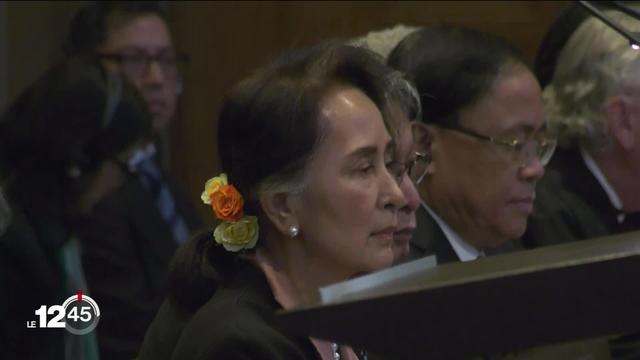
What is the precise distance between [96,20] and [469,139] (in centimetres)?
146

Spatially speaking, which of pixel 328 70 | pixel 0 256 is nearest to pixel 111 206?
pixel 0 256

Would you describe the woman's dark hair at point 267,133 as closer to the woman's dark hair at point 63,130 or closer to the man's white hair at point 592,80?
the woman's dark hair at point 63,130

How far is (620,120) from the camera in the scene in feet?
11.2

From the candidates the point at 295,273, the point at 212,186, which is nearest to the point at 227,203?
the point at 212,186

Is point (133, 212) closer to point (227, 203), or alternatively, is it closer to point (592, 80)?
point (592, 80)

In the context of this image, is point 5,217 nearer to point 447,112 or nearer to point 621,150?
point 447,112

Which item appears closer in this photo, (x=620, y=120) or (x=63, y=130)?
(x=63, y=130)

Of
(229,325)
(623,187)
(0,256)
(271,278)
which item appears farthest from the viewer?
(623,187)

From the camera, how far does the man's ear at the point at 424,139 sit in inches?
116

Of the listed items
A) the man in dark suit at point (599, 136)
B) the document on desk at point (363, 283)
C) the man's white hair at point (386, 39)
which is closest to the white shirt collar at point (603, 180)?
the man in dark suit at point (599, 136)

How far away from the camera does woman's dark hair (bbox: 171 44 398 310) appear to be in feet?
7.12

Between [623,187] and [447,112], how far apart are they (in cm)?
62

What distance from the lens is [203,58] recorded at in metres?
4.84

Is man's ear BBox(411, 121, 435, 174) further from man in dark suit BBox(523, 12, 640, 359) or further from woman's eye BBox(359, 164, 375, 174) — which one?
woman's eye BBox(359, 164, 375, 174)
